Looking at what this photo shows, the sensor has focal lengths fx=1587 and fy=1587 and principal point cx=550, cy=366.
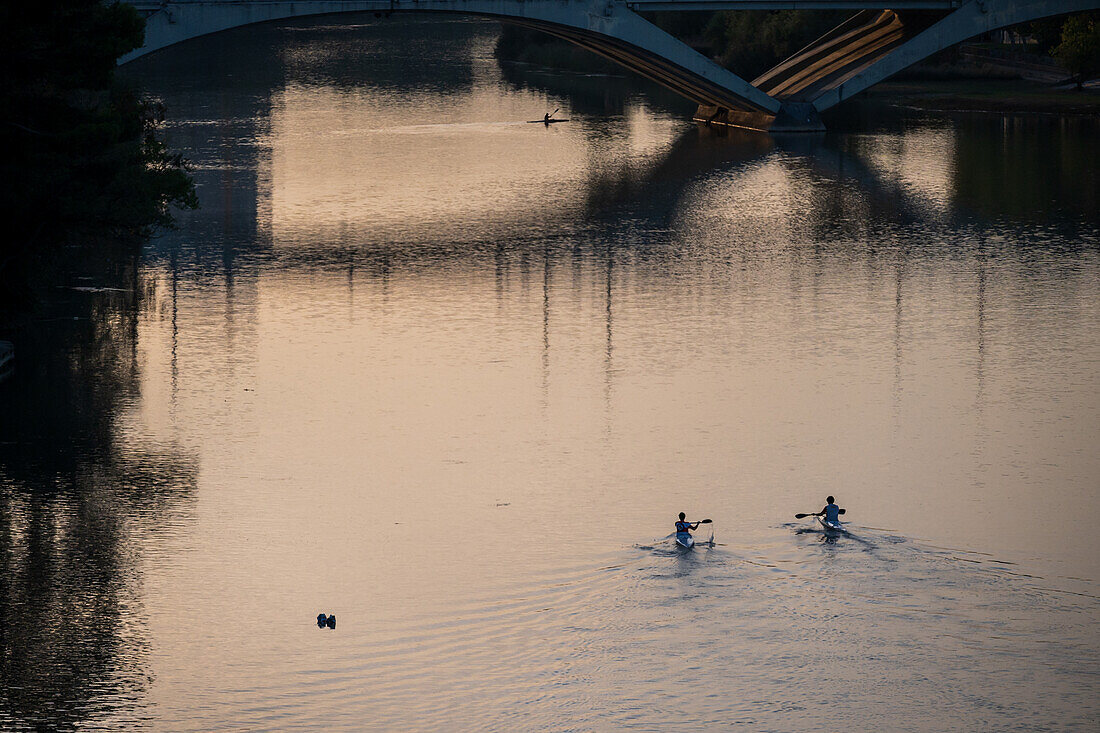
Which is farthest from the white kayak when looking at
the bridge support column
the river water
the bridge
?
the bridge support column

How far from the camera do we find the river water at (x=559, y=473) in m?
19.1

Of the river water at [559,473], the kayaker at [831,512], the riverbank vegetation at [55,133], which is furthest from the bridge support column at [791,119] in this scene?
the kayaker at [831,512]

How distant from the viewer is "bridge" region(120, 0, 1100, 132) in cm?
6184

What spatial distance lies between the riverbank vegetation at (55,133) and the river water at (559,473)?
2.65 m

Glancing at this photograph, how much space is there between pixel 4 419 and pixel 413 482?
325 inches

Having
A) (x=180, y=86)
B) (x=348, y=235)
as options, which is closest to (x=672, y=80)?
(x=180, y=86)

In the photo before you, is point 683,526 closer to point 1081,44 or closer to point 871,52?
point 871,52

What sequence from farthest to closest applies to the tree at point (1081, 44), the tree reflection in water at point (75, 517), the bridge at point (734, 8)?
the tree at point (1081, 44) < the bridge at point (734, 8) < the tree reflection in water at point (75, 517)

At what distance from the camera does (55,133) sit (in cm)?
3091

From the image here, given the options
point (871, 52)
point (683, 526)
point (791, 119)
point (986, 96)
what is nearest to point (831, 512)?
point (683, 526)

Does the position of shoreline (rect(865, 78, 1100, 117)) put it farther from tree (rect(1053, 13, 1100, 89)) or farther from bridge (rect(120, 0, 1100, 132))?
bridge (rect(120, 0, 1100, 132))

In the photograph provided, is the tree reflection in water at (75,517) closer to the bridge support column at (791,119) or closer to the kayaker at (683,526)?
the kayaker at (683,526)

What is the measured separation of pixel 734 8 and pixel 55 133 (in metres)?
45.9

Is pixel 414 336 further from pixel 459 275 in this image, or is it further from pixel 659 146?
pixel 659 146
